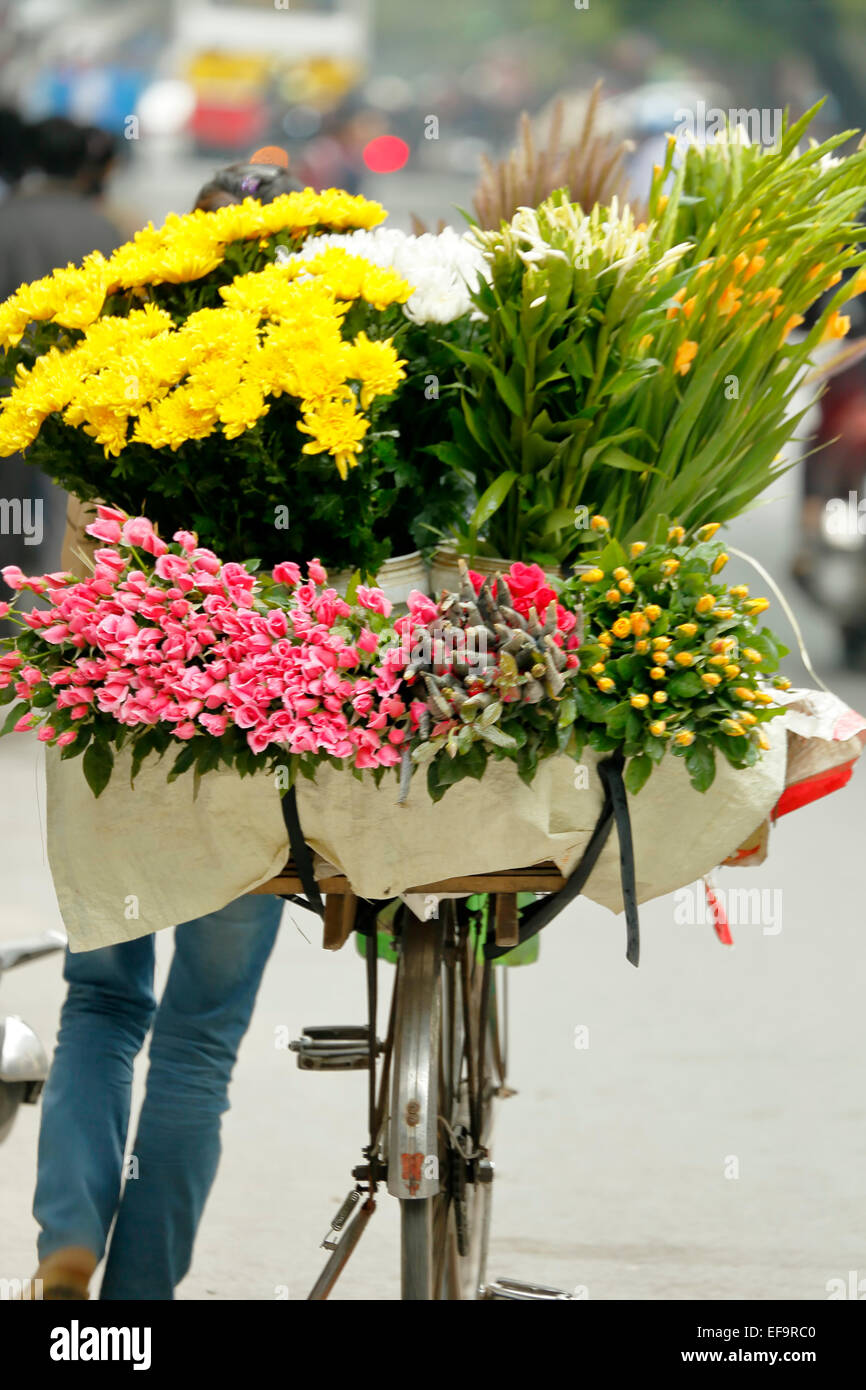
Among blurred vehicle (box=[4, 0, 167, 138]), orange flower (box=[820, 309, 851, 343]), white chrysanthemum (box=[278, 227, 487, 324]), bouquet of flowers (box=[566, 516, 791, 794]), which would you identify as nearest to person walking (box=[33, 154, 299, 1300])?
white chrysanthemum (box=[278, 227, 487, 324])

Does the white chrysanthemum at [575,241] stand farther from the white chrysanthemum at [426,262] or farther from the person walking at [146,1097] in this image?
the person walking at [146,1097]

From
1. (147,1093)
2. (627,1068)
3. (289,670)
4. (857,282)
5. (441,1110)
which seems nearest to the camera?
(289,670)

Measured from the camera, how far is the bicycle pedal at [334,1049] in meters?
2.44

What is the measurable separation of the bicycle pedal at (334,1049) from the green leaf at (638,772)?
76cm

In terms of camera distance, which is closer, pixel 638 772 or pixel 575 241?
pixel 638 772

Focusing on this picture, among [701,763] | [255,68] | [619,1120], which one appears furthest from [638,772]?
[255,68]

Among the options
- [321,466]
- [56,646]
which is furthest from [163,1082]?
[321,466]

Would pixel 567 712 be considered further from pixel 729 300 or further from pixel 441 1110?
pixel 441 1110

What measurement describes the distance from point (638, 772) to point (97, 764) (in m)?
0.60

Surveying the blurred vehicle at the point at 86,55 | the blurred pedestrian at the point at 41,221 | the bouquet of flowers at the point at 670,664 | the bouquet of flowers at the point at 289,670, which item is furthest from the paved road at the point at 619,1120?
the blurred vehicle at the point at 86,55

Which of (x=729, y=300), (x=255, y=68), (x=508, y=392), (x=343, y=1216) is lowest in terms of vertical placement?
(x=343, y=1216)

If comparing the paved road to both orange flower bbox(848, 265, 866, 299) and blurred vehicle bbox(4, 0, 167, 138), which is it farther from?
blurred vehicle bbox(4, 0, 167, 138)

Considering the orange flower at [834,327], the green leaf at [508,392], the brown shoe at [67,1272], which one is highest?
the orange flower at [834,327]

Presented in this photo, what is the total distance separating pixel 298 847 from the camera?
6.20 ft
